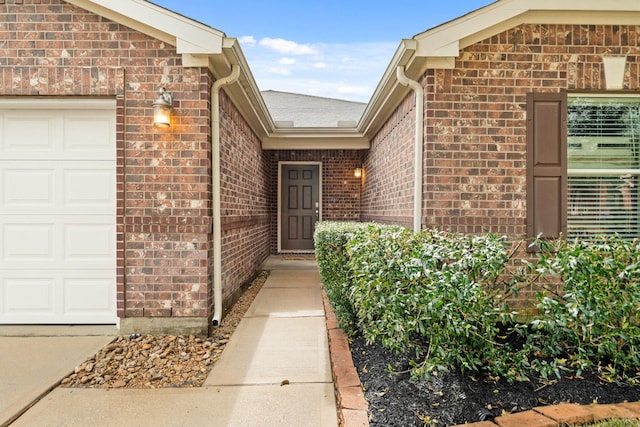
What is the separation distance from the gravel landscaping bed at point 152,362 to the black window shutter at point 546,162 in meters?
3.22

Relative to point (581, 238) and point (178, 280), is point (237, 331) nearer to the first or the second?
point (178, 280)

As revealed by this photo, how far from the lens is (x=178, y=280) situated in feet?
11.3

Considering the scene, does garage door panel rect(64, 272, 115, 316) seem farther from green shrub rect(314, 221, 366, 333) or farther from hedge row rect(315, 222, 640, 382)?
hedge row rect(315, 222, 640, 382)

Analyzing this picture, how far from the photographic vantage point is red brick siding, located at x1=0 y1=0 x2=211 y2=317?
3354 mm

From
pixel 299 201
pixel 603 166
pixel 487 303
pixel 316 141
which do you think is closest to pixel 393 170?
pixel 603 166

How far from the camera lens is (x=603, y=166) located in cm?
362

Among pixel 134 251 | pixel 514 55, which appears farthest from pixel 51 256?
pixel 514 55

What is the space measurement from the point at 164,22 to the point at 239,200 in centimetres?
236

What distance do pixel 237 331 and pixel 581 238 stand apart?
3.61m

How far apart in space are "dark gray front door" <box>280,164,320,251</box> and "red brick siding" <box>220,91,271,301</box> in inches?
43.0

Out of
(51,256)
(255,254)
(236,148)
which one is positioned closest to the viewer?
(51,256)

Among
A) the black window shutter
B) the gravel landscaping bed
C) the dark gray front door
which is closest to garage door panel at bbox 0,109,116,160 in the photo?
the gravel landscaping bed

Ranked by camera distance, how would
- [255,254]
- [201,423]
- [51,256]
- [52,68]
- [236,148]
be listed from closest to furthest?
[201,423], [52,68], [51,256], [236,148], [255,254]

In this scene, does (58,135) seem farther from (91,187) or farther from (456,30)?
(456,30)
